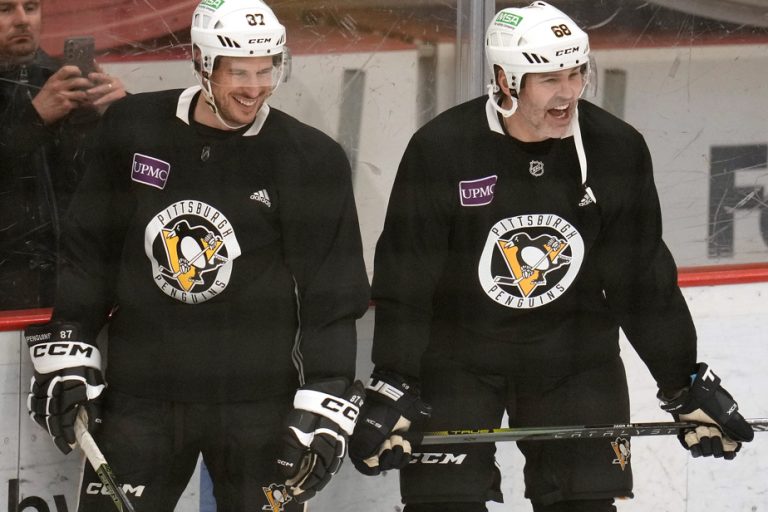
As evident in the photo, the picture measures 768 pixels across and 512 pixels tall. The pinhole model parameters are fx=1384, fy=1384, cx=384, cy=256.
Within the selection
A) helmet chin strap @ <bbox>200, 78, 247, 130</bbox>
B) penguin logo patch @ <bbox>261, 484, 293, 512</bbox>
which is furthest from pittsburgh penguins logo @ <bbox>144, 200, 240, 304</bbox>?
penguin logo patch @ <bbox>261, 484, 293, 512</bbox>

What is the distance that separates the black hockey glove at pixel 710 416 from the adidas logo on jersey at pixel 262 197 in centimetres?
81

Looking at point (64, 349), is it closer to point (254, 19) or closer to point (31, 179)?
point (31, 179)

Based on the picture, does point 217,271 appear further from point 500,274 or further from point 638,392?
point 638,392

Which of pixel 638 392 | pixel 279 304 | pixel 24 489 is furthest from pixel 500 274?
pixel 24 489

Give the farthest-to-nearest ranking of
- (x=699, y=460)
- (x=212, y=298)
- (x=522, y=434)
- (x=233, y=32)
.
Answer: (x=699, y=460)
(x=522, y=434)
(x=212, y=298)
(x=233, y=32)

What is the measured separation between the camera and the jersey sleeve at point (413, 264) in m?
2.32

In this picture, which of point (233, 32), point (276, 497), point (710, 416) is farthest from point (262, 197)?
point (710, 416)

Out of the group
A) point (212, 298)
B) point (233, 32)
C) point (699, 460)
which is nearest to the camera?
point (233, 32)

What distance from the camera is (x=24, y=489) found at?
245 centimetres

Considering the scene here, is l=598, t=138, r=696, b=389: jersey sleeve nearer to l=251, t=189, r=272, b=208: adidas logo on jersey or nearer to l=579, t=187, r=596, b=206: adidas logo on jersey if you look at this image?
l=579, t=187, r=596, b=206: adidas logo on jersey

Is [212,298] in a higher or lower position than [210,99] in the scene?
lower

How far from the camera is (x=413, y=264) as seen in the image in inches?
91.7

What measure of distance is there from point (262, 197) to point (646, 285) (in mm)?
695

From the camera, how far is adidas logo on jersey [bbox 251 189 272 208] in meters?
2.22
